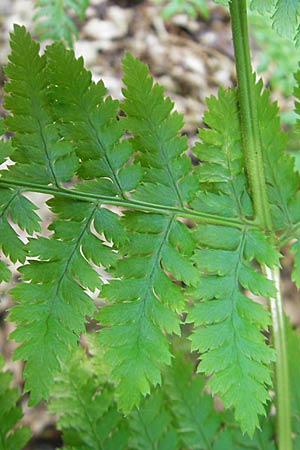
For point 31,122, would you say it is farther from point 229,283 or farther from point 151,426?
point 151,426

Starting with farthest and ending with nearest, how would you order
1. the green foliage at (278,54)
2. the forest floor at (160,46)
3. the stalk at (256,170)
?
1. the forest floor at (160,46)
2. the green foliage at (278,54)
3. the stalk at (256,170)

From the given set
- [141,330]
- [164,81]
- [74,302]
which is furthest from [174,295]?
[164,81]

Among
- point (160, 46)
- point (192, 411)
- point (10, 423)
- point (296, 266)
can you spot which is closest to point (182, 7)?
point (160, 46)

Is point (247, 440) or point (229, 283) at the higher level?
point (229, 283)

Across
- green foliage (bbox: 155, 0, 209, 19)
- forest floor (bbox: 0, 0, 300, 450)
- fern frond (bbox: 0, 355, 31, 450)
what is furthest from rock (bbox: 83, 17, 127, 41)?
fern frond (bbox: 0, 355, 31, 450)

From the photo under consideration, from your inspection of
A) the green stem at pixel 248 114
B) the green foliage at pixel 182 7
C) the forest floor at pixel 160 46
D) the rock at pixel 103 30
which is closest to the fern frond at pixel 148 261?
the green stem at pixel 248 114

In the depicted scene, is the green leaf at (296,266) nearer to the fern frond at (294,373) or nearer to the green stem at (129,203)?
the green stem at (129,203)

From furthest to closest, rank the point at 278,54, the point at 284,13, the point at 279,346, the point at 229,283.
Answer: the point at 278,54, the point at 279,346, the point at 229,283, the point at 284,13
